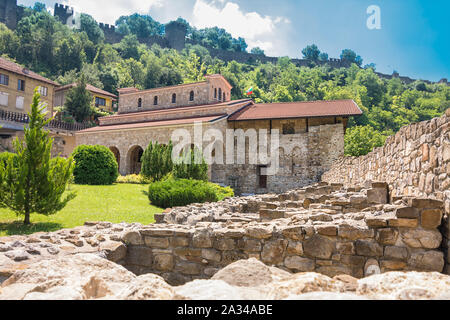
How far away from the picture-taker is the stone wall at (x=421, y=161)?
3230 millimetres

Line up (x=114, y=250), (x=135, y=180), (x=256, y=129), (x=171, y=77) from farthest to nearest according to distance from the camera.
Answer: (x=171, y=77) → (x=256, y=129) → (x=135, y=180) → (x=114, y=250)

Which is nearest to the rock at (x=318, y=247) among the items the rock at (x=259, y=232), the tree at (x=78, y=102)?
the rock at (x=259, y=232)

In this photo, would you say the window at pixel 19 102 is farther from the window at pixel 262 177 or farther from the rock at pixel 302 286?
the rock at pixel 302 286

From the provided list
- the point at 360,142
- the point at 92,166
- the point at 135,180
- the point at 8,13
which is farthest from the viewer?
the point at 8,13

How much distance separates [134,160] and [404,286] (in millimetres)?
27658

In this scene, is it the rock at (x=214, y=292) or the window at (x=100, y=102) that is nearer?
the rock at (x=214, y=292)

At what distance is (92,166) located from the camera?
17.1 m

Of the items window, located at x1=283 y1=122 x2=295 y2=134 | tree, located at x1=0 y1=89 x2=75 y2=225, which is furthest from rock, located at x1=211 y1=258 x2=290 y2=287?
window, located at x1=283 y1=122 x2=295 y2=134

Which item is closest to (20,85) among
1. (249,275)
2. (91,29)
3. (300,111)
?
(300,111)

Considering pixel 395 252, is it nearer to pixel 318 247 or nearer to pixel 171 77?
pixel 318 247

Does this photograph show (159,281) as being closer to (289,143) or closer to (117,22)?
(289,143)

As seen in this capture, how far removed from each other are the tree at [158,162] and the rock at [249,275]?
56.8 feet
